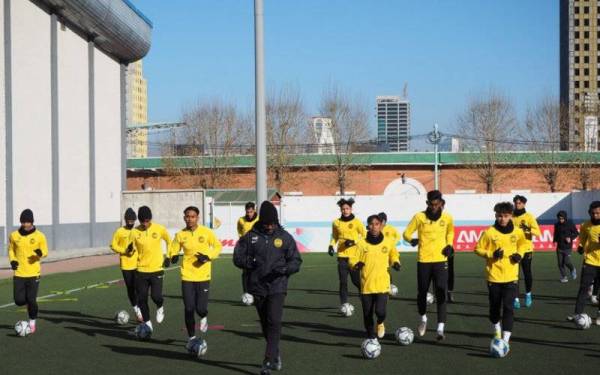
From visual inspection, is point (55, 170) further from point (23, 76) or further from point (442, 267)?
point (442, 267)

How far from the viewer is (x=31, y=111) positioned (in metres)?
40.3

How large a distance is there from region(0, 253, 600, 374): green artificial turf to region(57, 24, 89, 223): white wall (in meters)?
24.8

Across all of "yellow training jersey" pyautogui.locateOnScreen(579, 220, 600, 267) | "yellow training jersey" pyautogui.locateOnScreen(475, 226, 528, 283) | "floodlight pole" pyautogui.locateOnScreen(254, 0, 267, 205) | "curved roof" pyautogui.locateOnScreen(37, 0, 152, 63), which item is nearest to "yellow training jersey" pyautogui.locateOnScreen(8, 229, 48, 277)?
→ "yellow training jersey" pyautogui.locateOnScreen(475, 226, 528, 283)

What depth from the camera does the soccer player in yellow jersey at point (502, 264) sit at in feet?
37.6

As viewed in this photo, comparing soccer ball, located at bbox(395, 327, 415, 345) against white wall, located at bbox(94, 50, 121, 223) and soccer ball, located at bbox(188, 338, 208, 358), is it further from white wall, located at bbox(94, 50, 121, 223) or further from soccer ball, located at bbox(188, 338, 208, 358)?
white wall, located at bbox(94, 50, 121, 223)

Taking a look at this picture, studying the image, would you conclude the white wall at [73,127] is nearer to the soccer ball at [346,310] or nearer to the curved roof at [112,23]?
the curved roof at [112,23]

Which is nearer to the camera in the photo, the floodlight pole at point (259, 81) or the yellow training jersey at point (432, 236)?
the yellow training jersey at point (432, 236)

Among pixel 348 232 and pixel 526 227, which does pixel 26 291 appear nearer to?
pixel 348 232

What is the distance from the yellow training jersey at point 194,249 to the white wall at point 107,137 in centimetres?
3849

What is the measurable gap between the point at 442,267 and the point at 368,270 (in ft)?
5.47

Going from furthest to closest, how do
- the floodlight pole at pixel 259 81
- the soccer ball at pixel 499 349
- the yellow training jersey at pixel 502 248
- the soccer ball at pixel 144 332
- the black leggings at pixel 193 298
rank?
the floodlight pole at pixel 259 81, the soccer ball at pixel 144 332, the black leggings at pixel 193 298, the yellow training jersey at pixel 502 248, the soccer ball at pixel 499 349

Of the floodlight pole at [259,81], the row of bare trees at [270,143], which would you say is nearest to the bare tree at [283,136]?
the row of bare trees at [270,143]

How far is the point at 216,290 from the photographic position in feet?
72.3

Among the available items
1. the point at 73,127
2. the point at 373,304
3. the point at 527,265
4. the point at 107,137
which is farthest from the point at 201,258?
the point at 107,137
